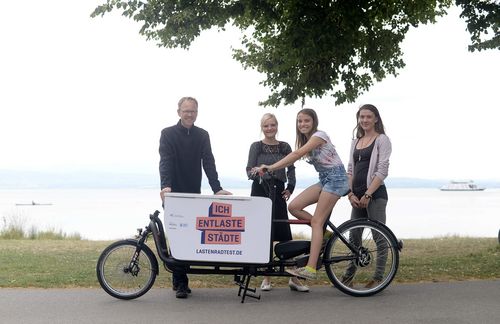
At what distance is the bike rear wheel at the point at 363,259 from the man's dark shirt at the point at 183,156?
1.59 metres

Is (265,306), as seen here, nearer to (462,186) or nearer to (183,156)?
(183,156)

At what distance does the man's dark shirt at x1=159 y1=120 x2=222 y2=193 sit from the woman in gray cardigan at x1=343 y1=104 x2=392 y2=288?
1713 millimetres

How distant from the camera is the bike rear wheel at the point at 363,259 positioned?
7.29m

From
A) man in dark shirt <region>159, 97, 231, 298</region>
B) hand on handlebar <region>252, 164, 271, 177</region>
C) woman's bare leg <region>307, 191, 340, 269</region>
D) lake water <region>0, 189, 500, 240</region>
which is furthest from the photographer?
lake water <region>0, 189, 500, 240</region>

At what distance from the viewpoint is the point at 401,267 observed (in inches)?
380

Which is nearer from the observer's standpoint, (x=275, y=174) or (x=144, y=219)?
(x=275, y=174)

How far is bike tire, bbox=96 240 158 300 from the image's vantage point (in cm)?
707

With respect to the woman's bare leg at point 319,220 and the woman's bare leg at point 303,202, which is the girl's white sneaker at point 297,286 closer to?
the woman's bare leg at point 319,220

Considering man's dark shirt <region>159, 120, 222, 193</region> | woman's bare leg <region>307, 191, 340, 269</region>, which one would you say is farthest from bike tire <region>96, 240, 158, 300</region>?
woman's bare leg <region>307, 191, 340, 269</region>

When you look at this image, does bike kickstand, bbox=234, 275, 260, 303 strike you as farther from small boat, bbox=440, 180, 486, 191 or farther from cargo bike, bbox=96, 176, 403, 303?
small boat, bbox=440, 180, 486, 191

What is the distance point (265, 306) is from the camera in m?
6.70

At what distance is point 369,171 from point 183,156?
2.23 meters

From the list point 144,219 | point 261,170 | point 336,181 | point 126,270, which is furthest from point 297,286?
point 144,219

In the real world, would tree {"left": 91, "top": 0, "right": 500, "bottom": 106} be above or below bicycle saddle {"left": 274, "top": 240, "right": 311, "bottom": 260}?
above
